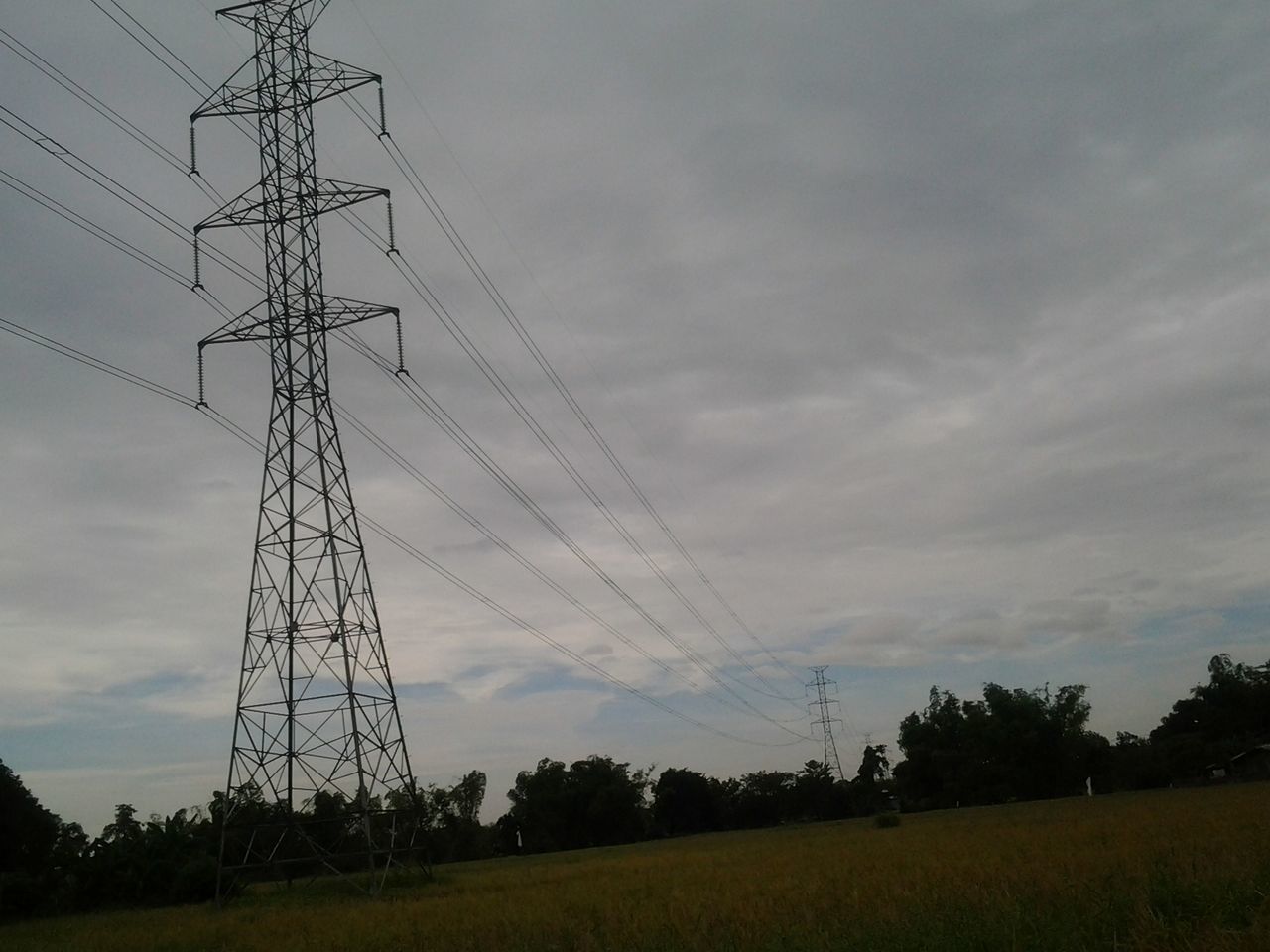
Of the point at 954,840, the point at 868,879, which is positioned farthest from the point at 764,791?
the point at 868,879

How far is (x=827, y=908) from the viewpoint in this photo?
19.0m

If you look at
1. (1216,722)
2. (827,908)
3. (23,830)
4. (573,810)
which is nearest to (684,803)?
(573,810)

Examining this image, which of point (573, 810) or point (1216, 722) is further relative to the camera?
point (1216, 722)

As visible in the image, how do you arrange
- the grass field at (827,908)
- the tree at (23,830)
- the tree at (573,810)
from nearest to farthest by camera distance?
the grass field at (827,908) → the tree at (23,830) → the tree at (573,810)

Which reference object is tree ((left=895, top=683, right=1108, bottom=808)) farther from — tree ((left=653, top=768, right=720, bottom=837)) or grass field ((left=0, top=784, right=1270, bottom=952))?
grass field ((left=0, top=784, right=1270, bottom=952))

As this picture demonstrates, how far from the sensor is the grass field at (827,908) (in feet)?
48.1

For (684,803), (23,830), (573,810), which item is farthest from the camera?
(684,803)

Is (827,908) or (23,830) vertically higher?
(23,830)

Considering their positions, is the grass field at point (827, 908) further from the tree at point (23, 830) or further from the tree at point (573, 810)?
the tree at point (573, 810)

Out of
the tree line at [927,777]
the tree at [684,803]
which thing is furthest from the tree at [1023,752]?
the tree at [684,803]

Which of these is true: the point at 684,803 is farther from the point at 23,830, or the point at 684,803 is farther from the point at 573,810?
the point at 23,830

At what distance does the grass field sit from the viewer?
48.1 feet

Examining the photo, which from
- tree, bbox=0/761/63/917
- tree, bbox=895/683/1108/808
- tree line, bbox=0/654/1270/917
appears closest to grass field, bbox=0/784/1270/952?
tree, bbox=0/761/63/917

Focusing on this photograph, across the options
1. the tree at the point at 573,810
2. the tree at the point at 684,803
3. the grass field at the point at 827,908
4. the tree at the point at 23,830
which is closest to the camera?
the grass field at the point at 827,908
